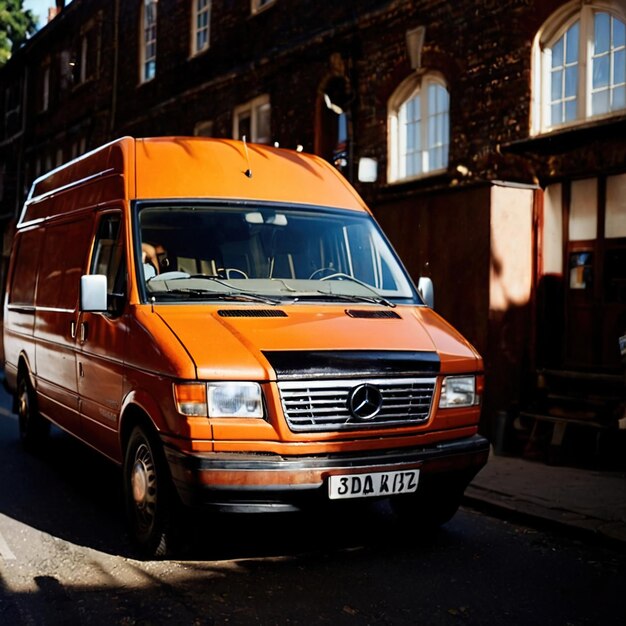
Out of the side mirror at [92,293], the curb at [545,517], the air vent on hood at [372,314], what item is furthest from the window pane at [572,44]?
the side mirror at [92,293]

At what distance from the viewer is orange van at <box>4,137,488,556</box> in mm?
4973

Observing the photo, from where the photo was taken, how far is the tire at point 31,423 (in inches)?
353

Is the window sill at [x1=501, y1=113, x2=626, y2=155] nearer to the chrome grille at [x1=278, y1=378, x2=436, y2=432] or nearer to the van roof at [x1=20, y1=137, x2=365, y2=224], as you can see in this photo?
the van roof at [x1=20, y1=137, x2=365, y2=224]

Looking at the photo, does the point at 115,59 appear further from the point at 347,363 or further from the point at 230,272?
the point at 347,363

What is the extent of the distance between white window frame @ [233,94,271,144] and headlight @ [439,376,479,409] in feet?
40.5

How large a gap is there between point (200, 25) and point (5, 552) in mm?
16726

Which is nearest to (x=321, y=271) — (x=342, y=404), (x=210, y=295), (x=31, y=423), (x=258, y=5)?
(x=210, y=295)

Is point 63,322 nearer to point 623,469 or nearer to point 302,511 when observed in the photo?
point 302,511

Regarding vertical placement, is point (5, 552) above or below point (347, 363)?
below

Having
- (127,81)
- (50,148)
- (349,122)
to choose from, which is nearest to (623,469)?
(349,122)

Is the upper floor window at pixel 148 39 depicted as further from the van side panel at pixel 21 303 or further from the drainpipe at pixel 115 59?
the van side panel at pixel 21 303

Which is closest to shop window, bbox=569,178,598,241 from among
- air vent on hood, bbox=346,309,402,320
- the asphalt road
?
the asphalt road

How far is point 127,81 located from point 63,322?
58.4 feet

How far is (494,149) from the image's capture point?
11.8 m
